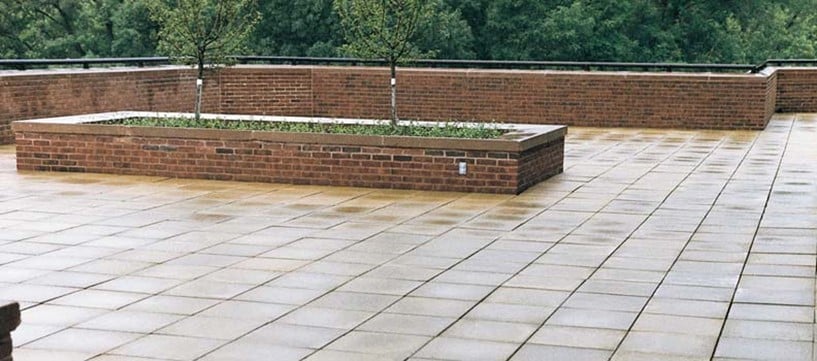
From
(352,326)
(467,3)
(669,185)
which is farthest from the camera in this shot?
(467,3)

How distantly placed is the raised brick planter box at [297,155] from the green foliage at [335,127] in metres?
0.32

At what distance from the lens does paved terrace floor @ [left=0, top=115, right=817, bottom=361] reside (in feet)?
19.2

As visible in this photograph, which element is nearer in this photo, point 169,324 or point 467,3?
point 169,324

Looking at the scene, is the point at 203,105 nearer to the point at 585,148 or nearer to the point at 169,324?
the point at 585,148

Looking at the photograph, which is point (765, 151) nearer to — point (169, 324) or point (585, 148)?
point (585, 148)

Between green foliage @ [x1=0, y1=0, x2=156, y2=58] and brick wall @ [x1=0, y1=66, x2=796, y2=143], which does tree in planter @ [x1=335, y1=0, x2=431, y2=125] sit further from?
green foliage @ [x1=0, y1=0, x2=156, y2=58]

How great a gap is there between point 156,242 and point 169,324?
2.48 metres

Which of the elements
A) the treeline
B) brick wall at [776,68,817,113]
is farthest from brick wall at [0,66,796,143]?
the treeline

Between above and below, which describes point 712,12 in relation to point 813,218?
above

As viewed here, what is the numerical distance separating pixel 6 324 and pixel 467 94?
1636cm

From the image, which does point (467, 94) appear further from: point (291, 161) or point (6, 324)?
point (6, 324)

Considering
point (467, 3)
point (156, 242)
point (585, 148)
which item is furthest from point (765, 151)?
point (467, 3)

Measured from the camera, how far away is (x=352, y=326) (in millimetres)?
6160

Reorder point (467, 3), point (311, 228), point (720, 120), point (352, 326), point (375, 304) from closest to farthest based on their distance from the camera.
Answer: point (352, 326) → point (375, 304) → point (311, 228) → point (720, 120) → point (467, 3)
